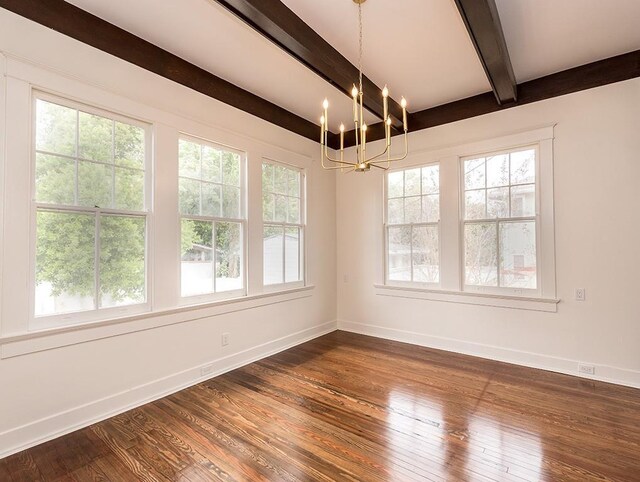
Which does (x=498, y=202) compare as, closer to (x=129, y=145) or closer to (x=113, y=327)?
(x=129, y=145)

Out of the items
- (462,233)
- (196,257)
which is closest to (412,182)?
(462,233)

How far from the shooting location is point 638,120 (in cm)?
294

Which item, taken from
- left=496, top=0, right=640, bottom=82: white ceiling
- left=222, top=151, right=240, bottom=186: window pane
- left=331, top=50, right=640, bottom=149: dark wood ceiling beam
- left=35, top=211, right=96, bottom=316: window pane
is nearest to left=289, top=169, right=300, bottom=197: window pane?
left=222, top=151, right=240, bottom=186: window pane

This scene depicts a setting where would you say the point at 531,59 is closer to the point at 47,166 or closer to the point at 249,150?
the point at 249,150

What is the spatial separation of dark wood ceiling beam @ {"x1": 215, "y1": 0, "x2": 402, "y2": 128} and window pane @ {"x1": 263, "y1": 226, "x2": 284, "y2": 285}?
6.07 ft

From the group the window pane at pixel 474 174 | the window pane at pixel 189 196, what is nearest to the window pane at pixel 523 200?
the window pane at pixel 474 174

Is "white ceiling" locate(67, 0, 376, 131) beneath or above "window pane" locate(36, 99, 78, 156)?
above

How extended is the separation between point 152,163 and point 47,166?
2.39 ft

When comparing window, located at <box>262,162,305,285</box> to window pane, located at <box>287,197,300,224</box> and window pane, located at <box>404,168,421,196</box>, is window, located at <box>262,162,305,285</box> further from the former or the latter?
window pane, located at <box>404,168,421,196</box>

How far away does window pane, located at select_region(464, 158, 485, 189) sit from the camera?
381cm

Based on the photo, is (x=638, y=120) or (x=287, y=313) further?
(x=287, y=313)

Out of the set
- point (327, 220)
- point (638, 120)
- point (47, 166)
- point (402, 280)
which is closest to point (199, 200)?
point (47, 166)

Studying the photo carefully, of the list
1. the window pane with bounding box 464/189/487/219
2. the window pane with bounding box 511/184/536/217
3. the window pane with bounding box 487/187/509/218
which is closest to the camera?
the window pane with bounding box 511/184/536/217

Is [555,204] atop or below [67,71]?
below
